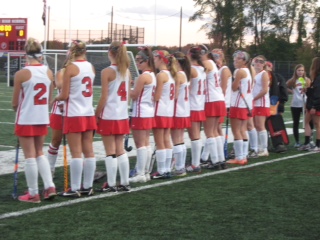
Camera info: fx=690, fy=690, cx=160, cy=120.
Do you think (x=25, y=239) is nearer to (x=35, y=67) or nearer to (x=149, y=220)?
(x=149, y=220)

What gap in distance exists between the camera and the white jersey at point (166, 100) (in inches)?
358

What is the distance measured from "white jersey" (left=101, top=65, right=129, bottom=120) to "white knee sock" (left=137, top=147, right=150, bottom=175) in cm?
96

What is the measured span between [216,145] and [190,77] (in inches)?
48.4

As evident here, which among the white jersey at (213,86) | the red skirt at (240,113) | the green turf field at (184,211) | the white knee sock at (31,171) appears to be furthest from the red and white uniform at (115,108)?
the red skirt at (240,113)

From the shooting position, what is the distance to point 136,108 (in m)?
8.78

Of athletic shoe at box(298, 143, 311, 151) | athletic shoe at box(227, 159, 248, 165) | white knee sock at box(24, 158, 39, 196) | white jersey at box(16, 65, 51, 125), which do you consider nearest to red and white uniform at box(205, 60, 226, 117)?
athletic shoe at box(227, 159, 248, 165)

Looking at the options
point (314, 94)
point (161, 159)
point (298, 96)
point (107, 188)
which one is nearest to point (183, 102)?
point (161, 159)

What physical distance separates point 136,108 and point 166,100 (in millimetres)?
538

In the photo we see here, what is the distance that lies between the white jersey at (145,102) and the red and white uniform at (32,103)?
171cm

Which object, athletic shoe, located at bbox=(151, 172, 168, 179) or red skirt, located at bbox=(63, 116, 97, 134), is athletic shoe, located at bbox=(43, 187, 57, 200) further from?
athletic shoe, located at bbox=(151, 172, 168, 179)

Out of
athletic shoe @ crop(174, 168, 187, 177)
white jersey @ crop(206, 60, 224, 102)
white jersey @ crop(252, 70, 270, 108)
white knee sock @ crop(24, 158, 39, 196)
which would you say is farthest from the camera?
white jersey @ crop(252, 70, 270, 108)

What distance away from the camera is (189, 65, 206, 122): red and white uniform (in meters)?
9.85

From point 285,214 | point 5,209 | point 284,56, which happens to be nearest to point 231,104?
point 285,214

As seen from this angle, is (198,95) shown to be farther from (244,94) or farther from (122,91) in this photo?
(122,91)
